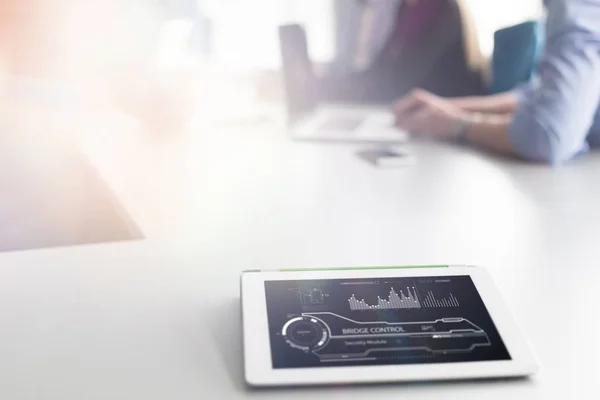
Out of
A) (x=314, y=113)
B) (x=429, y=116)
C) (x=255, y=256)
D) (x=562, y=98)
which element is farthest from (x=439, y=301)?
(x=314, y=113)

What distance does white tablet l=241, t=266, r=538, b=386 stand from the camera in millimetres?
500

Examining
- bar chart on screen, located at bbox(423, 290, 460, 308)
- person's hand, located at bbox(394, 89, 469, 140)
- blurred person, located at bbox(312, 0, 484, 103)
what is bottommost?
bar chart on screen, located at bbox(423, 290, 460, 308)

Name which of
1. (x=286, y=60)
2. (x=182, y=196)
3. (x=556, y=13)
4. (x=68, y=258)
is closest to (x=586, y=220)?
(x=556, y=13)

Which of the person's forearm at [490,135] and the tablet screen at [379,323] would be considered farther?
the person's forearm at [490,135]

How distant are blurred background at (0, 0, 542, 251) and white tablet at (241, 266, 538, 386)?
260 mm

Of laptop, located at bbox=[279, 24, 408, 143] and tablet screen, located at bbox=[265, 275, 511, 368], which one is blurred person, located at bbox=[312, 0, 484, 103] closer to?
laptop, located at bbox=[279, 24, 408, 143]

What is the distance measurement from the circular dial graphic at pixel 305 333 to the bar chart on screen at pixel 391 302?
0.04 m

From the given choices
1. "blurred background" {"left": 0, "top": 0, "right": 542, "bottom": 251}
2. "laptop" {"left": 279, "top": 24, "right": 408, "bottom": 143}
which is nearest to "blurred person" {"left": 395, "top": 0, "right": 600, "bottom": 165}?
"laptop" {"left": 279, "top": 24, "right": 408, "bottom": 143}

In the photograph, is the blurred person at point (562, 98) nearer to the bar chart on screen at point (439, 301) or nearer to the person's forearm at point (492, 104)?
the person's forearm at point (492, 104)

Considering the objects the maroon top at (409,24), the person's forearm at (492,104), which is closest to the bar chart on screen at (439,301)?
the person's forearm at (492,104)

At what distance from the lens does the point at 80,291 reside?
625 millimetres

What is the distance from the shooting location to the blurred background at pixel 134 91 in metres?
0.87

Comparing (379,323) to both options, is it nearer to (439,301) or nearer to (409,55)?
(439,301)

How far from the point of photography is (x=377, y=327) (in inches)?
21.5
